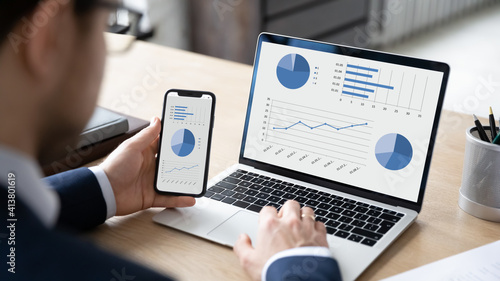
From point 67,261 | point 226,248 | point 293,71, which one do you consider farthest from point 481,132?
point 67,261

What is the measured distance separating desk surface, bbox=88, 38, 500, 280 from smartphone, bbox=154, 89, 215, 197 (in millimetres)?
75

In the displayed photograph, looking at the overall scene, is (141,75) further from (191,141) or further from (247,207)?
(247,207)

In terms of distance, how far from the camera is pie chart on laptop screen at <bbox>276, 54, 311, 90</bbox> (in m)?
1.08

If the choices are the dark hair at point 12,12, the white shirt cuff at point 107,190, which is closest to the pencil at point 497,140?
the white shirt cuff at point 107,190

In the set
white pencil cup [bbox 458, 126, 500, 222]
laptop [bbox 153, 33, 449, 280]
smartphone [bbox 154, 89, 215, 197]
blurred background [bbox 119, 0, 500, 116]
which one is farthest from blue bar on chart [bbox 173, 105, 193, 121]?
blurred background [bbox 119, 0, 500, 116]

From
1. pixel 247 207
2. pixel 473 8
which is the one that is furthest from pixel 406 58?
pixel 473 8

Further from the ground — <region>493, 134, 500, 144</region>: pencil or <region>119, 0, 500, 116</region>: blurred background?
<region>119, 0, 500, 116</region>: blurred background

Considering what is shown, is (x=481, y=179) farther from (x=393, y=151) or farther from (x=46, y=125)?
(x=46, y=125)

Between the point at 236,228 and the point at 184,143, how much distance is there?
0.20m

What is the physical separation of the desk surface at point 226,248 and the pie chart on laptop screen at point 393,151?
100 millimetres

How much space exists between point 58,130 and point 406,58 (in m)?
0.65

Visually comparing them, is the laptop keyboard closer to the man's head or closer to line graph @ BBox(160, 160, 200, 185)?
line graph @ BBox(160, 160, 200, 185)

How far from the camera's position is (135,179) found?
1012mm

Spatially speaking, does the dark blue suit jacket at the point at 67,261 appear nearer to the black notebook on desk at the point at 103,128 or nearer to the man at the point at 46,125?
the man at the point at 46,125
